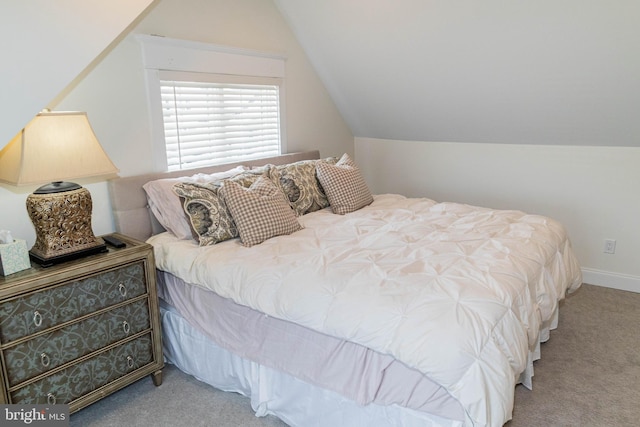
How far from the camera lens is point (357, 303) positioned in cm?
173

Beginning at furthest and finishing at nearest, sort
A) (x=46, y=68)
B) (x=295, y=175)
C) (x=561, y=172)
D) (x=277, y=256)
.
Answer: (x=561, y=172) < (x=295, y=175) < (x=277, y=256) < (x=46, y=68)

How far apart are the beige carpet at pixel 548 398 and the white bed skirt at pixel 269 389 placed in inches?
2.7

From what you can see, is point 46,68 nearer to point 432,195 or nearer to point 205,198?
point 205,198

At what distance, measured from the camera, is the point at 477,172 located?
3979 millimetres

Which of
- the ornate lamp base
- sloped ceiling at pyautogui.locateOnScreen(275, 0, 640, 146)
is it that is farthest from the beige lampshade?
sloped ceiling at pyautogui.locateOnScreen(275, 0, 640, 146)

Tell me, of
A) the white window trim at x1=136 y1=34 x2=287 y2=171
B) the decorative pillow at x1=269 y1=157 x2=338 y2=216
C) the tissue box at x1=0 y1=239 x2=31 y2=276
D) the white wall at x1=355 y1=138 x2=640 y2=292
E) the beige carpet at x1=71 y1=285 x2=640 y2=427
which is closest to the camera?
the tissue box at x1=0 y1=239 x2=31 y2=276

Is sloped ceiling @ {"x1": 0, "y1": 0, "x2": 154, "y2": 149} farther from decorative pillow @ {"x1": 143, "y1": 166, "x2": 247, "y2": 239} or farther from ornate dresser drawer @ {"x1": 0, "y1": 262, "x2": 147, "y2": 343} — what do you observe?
decorative pillow @ {"x1": 143, "y1": 166, "x2": 247, "y2": 239}

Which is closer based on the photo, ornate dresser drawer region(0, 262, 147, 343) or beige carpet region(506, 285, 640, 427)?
ornate dresser drawer region(0, 262, 147, 343)

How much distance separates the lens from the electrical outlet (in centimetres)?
347

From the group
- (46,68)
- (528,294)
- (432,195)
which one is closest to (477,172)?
(432,195)

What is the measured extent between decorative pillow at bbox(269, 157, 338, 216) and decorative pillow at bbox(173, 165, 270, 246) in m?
0.55

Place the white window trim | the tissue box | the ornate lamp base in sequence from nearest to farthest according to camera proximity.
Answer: the tissue box → the ornate lamp base → the white window trim

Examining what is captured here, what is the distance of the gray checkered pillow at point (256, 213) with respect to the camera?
2.40 m

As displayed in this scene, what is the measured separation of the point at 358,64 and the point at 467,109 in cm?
97
